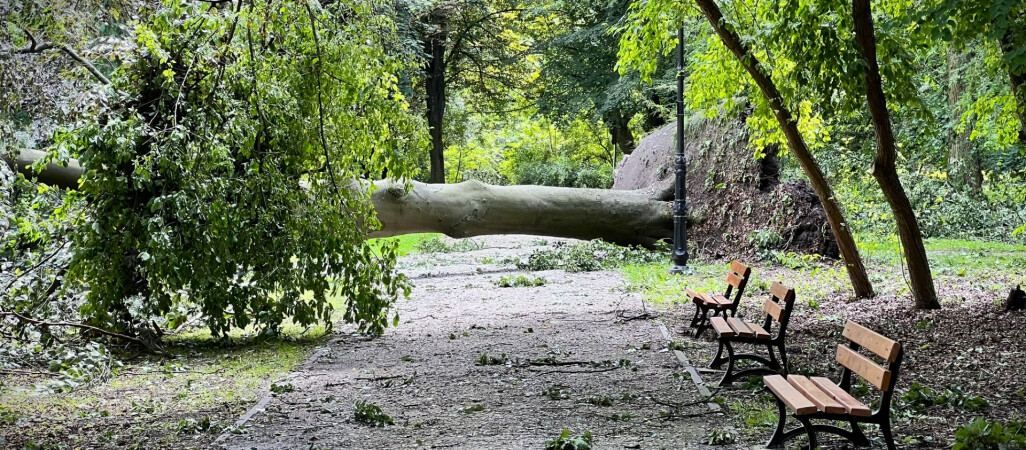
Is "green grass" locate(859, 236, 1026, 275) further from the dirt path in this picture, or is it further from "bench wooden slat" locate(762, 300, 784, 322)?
"bench wooden slat" locate(762, 300, 784, 322)

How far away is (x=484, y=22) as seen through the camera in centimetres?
2394

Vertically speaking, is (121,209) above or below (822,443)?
above

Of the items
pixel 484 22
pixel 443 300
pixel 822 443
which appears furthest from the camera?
pixel 484 22

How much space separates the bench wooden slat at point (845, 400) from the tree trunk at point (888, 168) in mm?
4260

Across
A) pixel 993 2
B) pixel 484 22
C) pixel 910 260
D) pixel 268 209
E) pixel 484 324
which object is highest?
pixel 484 22

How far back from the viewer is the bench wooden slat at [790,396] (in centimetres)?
411

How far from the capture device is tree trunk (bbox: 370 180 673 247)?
1360cm

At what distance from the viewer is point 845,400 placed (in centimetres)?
426

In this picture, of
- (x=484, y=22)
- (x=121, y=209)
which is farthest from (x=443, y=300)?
(x=484, y=22)

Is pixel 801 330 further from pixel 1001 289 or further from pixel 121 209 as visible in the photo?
pixel 121 209

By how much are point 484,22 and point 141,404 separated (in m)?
19.2

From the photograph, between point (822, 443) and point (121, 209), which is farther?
point (121, 209)

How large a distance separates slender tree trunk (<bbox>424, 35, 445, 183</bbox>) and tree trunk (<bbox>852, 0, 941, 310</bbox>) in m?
15.8

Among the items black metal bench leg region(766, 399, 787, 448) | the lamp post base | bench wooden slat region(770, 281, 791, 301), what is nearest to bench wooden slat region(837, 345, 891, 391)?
black metal bench leg region(766, 399, 787, 448)
